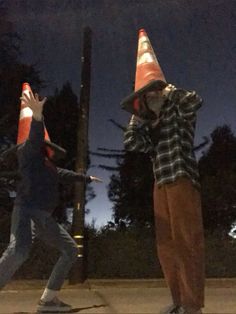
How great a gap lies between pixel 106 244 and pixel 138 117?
239 inches

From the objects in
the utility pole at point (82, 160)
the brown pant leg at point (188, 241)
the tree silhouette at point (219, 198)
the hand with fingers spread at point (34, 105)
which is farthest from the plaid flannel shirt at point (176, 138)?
the tree silhouette at point (219, 198)

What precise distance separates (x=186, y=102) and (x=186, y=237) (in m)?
0.91

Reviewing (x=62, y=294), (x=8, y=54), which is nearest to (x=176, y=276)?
(x=62, y=294)

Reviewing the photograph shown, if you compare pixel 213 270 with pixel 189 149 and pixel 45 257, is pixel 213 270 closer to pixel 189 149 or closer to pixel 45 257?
pixel 45 257

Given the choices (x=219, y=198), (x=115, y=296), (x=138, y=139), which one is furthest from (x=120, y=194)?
(x=138, y=139)

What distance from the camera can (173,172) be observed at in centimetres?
459

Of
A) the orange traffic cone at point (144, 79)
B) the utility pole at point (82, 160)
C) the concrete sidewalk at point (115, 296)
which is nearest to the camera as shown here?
the orange traffic cone at point (144, 79)

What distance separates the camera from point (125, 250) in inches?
422

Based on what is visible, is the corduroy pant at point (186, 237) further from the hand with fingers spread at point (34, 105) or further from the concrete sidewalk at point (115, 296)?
the concrete sidewalk at point (115, 296)

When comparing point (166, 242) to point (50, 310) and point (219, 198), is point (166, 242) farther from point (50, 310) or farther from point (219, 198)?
point (219, 198)

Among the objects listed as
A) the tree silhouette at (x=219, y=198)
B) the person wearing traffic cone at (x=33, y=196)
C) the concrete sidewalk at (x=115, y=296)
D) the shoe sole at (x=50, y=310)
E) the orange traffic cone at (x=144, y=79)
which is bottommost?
the shoe sole at (x=50, y=310)

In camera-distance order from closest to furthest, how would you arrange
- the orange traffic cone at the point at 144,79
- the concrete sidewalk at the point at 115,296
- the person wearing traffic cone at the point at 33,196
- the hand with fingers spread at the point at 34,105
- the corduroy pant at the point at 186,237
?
the corduroy pant at the point at 186,237 < the orange traffic cone at the point at 144,79 < the hand with fingers spread at the point at 34,105 < the person wearing traffic cone at the point at 33,196 < the concrete sidewalk at the point at 115,296

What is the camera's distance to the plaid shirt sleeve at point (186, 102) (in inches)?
184

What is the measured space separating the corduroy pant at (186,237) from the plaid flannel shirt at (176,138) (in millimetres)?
93
